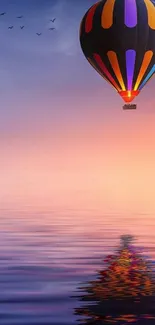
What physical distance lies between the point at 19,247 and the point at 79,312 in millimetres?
23731

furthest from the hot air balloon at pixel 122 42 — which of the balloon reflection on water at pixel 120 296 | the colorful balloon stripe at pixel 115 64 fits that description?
the balloon reflection on water at pixel 120 296

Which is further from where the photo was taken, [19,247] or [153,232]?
[153,232]

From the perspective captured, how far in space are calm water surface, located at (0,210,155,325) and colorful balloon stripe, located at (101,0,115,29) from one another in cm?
1544

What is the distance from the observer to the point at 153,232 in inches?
2552

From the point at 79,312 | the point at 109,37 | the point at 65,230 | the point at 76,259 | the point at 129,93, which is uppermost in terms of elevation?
the point at 109,37

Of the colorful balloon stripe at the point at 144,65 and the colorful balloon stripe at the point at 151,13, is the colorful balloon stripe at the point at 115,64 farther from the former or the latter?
the colorful balloon stripe at the point at 151,13

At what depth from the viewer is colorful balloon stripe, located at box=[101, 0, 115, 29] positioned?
170 feet

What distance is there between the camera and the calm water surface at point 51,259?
2725cm

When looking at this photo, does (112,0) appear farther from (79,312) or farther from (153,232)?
(79,312)

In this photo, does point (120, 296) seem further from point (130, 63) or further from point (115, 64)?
point (130, 63)

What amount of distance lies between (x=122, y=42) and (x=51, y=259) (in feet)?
58.1

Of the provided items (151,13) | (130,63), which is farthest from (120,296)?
(151,13)

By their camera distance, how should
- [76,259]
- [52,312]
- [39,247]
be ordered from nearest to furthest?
[52,312], [76,259], [39,247]

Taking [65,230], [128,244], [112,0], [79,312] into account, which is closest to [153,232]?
[65,230]
